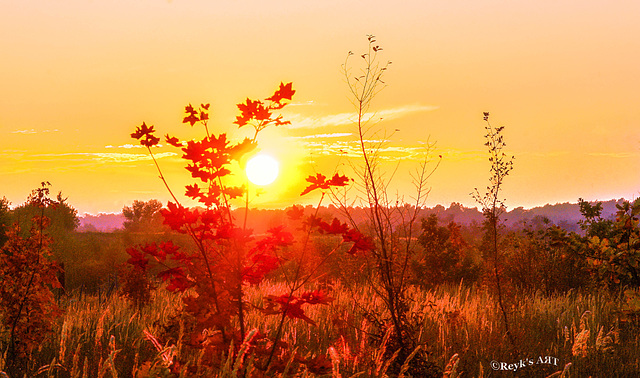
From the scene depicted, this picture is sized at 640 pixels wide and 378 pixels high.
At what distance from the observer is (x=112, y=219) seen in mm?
173500

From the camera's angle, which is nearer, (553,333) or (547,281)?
(553,333)

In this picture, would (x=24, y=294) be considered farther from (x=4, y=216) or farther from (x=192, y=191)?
(x=4, y=216)

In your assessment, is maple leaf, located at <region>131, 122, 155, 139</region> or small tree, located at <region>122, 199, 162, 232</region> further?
small tree, located at <region>122, 199, 162, 232</region>

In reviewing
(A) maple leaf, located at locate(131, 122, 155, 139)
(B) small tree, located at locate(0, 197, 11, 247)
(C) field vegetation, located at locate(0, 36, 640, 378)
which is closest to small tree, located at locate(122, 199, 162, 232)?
(B) small tree, located at locate(0, 197, 11, 247)

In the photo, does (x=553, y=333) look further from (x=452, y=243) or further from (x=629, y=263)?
(x=452, y=243)

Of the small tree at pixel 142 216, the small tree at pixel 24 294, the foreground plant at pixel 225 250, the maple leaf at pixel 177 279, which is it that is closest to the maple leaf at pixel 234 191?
the foreground plant at pixel 225 250

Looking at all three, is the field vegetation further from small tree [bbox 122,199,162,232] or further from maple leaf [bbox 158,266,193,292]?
small tree [bbox 122,199,162,232]

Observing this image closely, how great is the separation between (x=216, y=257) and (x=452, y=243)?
32.5ft

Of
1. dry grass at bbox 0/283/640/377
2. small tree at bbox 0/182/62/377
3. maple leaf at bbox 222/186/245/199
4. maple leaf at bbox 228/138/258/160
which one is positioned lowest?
dry grass at bbox 0/283/640/377

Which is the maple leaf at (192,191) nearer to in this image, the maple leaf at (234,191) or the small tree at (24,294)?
the maple leaf at (234,191)

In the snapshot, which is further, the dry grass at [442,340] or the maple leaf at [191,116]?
the dry grass at [442,340]

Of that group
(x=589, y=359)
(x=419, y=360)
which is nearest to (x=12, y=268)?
(x=419, y=360)

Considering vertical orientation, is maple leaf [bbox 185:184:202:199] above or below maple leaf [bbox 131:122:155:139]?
below

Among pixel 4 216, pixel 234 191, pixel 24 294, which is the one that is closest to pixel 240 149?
pixel 234 191
